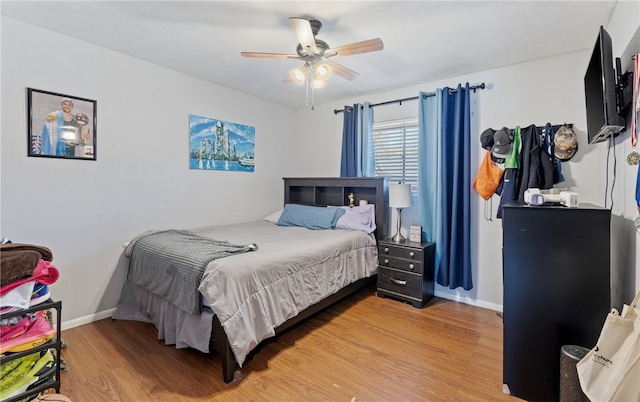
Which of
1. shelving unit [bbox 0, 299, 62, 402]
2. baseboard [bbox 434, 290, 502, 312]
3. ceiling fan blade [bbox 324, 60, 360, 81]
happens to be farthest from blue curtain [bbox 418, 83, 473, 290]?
shelving unit [bbox 0, 299, 62, 402]

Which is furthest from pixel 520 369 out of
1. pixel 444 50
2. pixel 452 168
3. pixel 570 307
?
pixel 444 50

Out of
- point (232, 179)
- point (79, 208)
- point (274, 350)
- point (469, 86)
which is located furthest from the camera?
point (232, 179)

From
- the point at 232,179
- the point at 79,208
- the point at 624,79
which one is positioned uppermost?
the point at 624,79

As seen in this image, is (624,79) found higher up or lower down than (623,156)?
higher up

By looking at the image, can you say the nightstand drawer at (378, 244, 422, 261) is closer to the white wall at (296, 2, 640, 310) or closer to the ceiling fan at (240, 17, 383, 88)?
the white wall at (296, 2, 640, 310)

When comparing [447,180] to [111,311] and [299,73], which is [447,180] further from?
[111,311]

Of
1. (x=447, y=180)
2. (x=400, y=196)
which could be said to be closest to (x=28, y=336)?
(x=400, y=196)

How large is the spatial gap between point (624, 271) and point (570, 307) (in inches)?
20.5

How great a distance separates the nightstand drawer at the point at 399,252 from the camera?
3.09 m

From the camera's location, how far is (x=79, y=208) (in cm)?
257

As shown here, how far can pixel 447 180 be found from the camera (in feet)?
10.6

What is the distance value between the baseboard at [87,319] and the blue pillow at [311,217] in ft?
6.67

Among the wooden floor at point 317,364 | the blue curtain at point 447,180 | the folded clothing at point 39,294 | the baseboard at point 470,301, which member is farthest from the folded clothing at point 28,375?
the baseboard at point 470,301

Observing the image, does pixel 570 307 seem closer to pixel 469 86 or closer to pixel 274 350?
pixel 274 350
